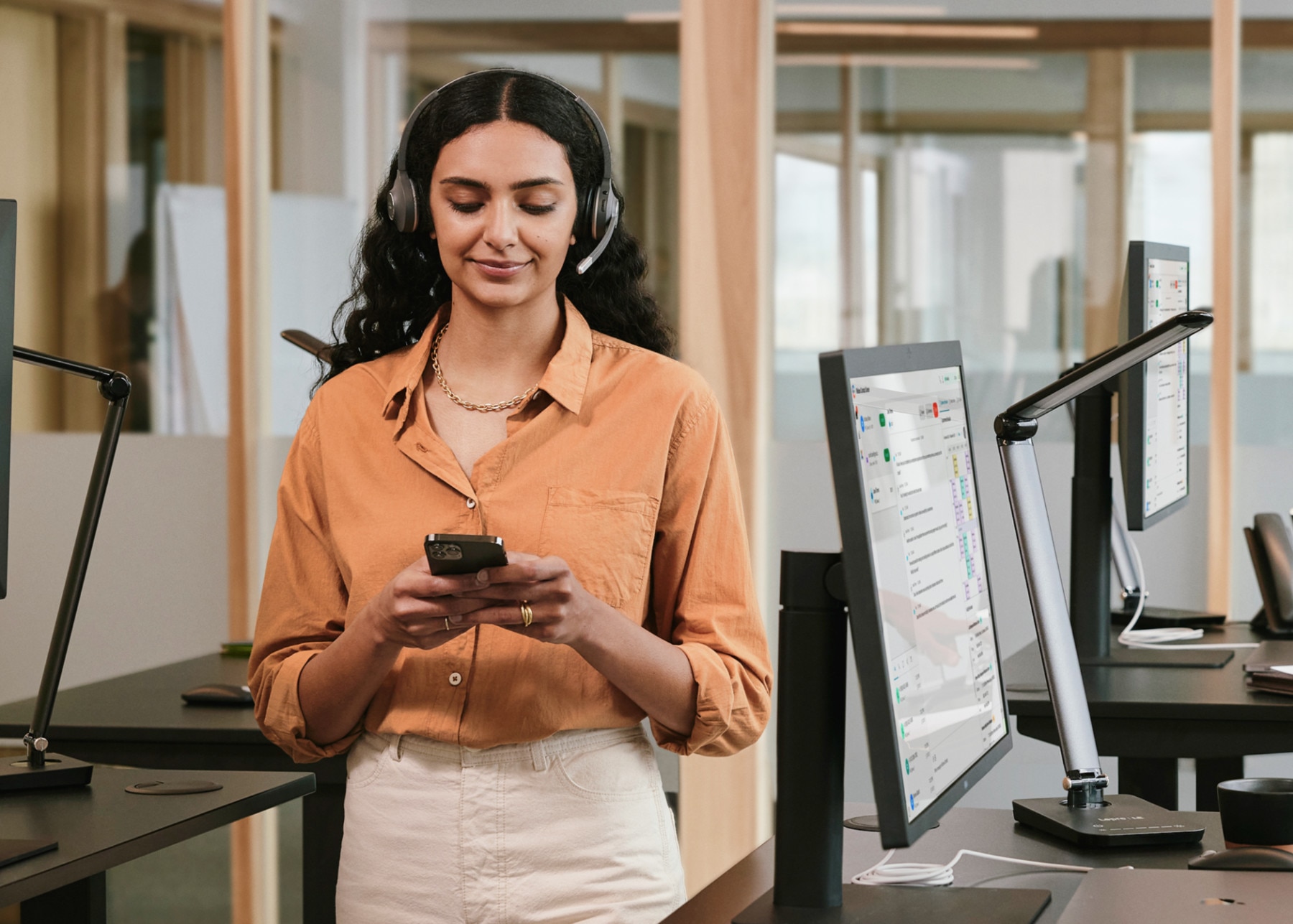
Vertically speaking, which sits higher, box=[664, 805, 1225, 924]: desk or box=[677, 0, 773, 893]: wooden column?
box=[677, 0, 773, 893]: wooden column

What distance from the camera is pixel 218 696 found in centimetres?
238

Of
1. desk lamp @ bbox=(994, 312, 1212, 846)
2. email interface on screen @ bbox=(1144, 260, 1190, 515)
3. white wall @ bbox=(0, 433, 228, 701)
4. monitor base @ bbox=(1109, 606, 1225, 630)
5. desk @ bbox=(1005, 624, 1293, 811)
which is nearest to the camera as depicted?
desk lamp @ bbox=(994, 312, 1212, 846)

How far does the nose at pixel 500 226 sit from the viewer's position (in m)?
1.48

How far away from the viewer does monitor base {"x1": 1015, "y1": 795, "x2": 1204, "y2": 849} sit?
1429 millimetres

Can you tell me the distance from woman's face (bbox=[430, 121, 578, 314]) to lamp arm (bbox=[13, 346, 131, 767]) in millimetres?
546

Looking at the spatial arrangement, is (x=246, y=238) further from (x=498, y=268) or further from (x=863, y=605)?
(x=863, y=605)

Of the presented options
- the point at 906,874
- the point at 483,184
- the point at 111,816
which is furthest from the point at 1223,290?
the point at 111,816

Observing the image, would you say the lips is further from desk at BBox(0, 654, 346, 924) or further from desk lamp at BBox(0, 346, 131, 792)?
desk at BBox(0, 654, 346, 924)

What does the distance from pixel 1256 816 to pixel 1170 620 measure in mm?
1546

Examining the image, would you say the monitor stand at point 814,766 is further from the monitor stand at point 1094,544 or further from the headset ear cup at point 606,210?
the monitor stand at point 1094,544

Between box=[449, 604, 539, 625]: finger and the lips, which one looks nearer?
box=[449, 604, 539, 625]: finger

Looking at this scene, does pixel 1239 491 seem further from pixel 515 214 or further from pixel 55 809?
pixel 55 809

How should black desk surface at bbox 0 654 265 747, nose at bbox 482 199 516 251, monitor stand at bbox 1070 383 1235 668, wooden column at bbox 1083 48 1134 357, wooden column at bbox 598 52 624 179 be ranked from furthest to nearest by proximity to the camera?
1. wooden column at bbox 598 52 624 179
2. wooden column at bbox 1083 48 1134 357
3. monitor stand at bbox 1070 383 1235 668
4. black desk surface at bbox 0 654 265 747
5. nose at bbox 482 199 516 251

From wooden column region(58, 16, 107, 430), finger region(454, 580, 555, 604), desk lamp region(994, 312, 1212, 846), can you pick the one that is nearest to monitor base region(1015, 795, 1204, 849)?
desk lamp region(994, 312, 1212, 846)
